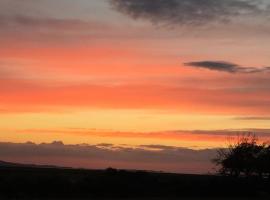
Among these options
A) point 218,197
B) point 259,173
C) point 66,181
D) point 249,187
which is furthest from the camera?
point 259,173

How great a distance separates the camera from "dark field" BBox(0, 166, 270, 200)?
204ft

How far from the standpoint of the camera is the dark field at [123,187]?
62.2 m

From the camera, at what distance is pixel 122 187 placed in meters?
68.6

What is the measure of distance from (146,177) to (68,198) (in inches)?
564

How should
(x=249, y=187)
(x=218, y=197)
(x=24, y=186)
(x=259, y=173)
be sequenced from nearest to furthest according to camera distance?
(x=24, y=186) → (x=218, y=197) → (x=249, y=187) → (x=259, y=173)

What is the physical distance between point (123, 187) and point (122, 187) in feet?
0.55

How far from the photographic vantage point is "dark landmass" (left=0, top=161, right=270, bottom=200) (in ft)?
204

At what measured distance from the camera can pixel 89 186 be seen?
6700cm

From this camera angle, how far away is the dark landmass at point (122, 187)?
6225 cm

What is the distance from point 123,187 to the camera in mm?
68688

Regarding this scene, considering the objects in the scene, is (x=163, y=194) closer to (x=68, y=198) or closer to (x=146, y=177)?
(x=146, y=177)

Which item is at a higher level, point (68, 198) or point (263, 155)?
point (263, 155)

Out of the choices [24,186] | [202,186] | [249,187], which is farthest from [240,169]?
[24,186]

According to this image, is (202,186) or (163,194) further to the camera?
(202,186)
